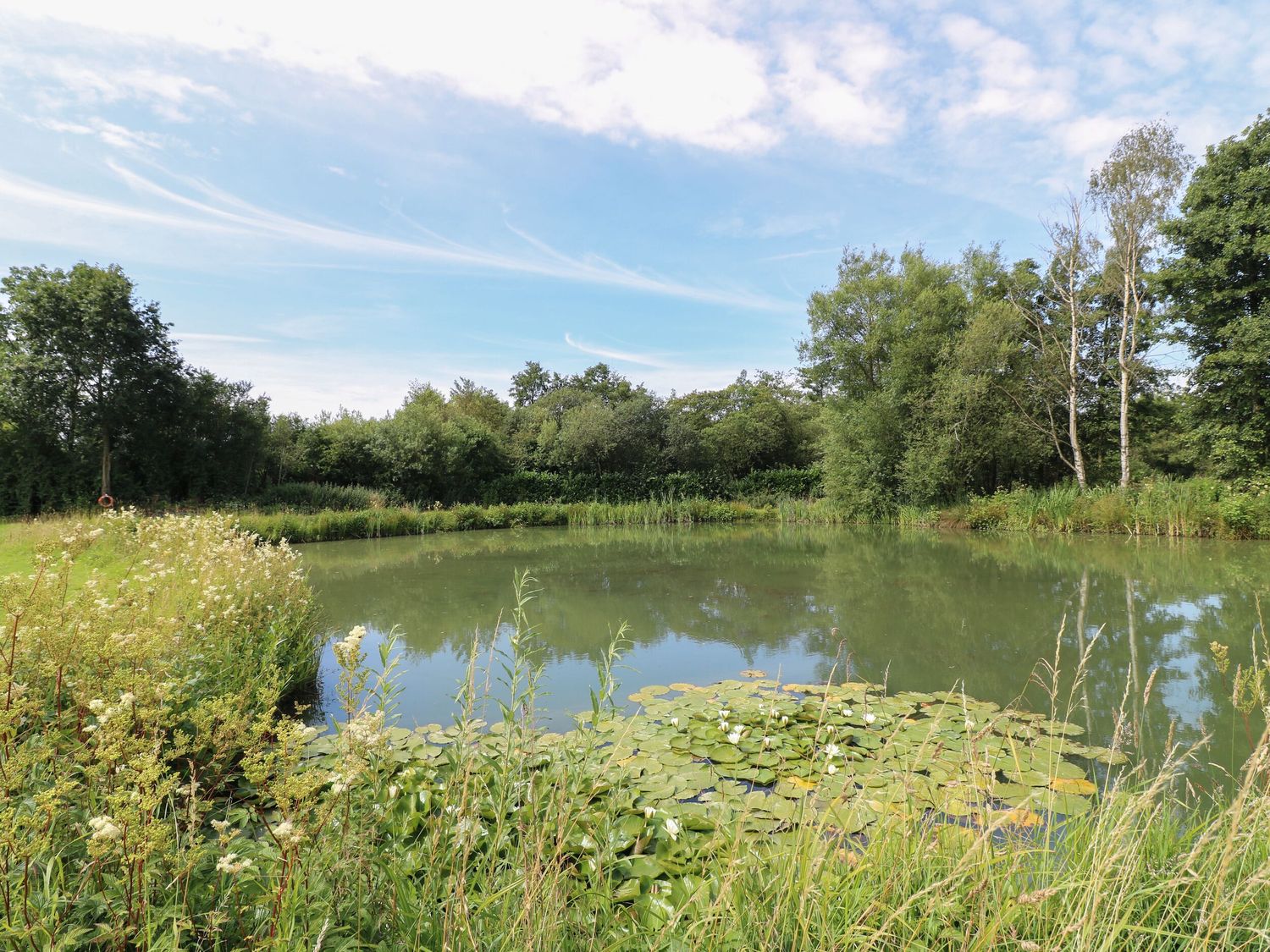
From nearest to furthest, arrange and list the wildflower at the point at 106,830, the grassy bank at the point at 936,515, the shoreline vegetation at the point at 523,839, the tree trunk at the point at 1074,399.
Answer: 1. the wildflower at the point at 106,830
2. the shoreline vegetation at the point at 523,839
3. the grassy bank at the point at 936,515
4. the tree trunk at the point at 1074,399

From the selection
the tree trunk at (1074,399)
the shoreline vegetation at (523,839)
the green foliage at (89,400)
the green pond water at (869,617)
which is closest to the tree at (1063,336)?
the tree trunk at (1074,399)

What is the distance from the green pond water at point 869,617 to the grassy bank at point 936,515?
3.01 ft

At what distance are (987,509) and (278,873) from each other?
1821cm

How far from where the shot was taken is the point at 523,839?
149 cm

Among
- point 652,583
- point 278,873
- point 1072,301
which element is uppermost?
point 1072,301

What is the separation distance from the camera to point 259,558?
548 cm

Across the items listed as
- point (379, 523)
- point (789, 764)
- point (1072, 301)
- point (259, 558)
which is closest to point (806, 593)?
point (789, 764)

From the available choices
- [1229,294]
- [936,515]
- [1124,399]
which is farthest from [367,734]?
[1124,399]

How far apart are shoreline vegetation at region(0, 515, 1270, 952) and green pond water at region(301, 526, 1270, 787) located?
0.49 meters

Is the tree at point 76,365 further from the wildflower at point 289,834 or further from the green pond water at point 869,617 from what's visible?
the wildflower at point 289,834

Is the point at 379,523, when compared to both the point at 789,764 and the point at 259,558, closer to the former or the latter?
the point at 259,558

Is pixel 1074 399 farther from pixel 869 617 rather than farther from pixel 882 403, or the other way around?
pixel 869 617

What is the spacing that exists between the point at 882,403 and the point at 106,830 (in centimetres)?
2005

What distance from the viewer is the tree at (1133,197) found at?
48.8ft
